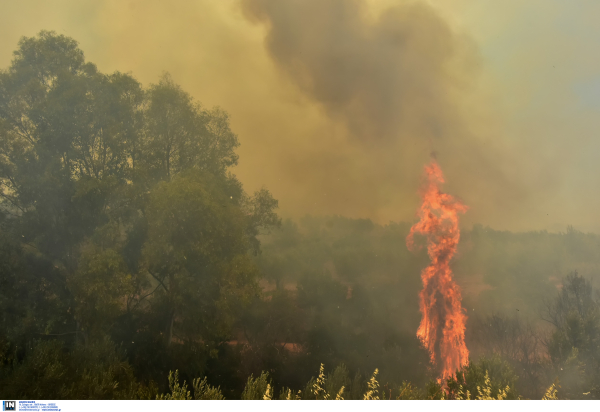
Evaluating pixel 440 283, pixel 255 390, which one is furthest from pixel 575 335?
pixel 255 390

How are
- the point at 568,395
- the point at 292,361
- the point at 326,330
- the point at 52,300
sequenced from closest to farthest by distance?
the point at 568,395 < the point at 52,300 < the point at 292,361 < the point at 326,330

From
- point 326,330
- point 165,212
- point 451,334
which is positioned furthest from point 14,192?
point 451,334

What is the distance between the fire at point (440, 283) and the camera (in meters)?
9.88

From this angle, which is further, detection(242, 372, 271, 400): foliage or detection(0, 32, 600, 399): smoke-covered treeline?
detection(0, 32, 600, 399): smoke-covered treeline

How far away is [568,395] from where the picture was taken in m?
8.12

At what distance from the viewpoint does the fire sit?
988 cm

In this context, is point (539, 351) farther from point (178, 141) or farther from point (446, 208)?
point (178, 141)

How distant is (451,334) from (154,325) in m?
9.26
